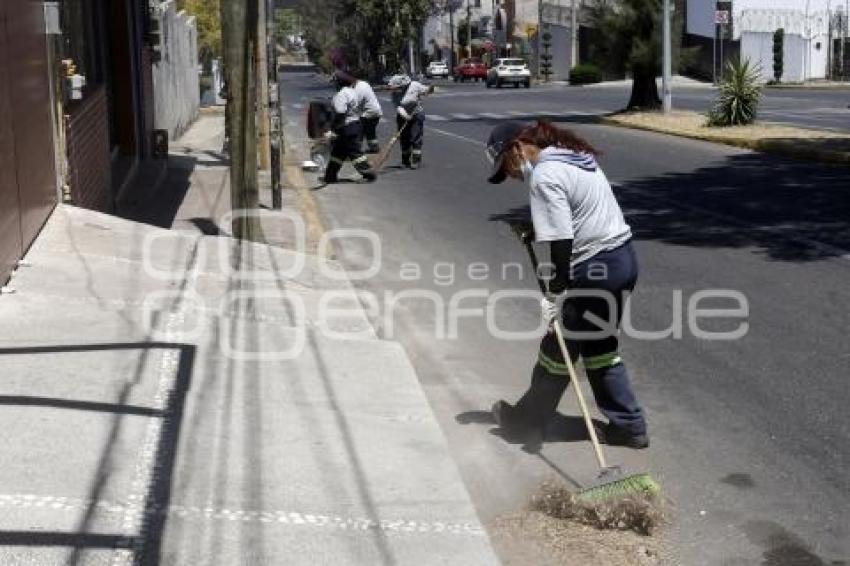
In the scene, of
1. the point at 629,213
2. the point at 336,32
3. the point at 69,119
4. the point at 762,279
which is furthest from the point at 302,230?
the point at 336,32

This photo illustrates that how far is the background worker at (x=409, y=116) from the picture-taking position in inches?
775

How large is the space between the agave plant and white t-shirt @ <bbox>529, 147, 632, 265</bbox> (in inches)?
836

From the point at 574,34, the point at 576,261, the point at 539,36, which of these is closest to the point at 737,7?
the point at 574,34

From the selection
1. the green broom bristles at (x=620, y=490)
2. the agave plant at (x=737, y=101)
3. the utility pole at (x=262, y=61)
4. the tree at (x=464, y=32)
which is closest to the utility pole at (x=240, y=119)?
the utility pole at (x=262, y=61)

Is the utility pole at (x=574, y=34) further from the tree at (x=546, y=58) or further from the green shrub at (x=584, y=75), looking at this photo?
the green shrub at (x=584, y=75)

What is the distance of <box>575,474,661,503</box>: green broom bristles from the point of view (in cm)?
518

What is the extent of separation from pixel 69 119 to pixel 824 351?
24.4ft

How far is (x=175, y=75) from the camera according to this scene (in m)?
29.8

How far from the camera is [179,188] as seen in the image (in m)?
17.6

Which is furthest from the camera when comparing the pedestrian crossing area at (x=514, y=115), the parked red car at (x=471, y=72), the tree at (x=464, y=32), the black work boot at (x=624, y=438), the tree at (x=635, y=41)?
the tree at (x=464, y=32)

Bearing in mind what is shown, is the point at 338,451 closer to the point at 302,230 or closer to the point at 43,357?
the point at 43,357

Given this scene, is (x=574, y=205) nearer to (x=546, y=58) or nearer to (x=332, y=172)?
(x=332, y=172)

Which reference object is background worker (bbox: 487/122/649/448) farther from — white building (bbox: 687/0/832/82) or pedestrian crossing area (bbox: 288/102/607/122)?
white building (bbox: 687/0/832/82)

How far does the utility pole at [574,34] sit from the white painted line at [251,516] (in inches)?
2961
